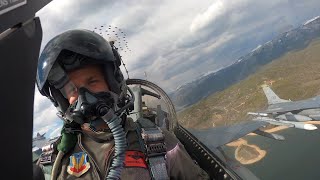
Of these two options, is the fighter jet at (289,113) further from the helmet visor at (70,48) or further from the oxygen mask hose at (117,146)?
the oxygen mask hose at (117,146)

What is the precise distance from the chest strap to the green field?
325 ft

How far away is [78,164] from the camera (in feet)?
7.14

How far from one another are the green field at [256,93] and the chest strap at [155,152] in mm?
99136

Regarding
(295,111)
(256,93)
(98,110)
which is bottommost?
(256,93)

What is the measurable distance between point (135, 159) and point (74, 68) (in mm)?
747

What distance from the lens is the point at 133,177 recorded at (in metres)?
2.06

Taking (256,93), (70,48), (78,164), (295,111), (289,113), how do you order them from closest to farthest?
(70,48) < (78,164) < (289,113) < (295,111) < (256,93)

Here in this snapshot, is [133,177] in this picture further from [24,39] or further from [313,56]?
[313,56]

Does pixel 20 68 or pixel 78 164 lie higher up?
pixel 20 68

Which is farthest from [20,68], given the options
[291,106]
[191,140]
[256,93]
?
[256,93]

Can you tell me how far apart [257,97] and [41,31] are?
378ft

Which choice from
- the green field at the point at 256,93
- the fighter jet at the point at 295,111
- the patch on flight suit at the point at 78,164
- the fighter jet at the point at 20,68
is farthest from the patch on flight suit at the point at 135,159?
the green field at the point at 256,93

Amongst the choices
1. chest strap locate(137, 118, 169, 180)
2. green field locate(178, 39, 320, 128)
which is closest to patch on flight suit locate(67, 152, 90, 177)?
chest strap locate(137, 118, 169, 180)

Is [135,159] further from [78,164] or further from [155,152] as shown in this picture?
[78,164]
